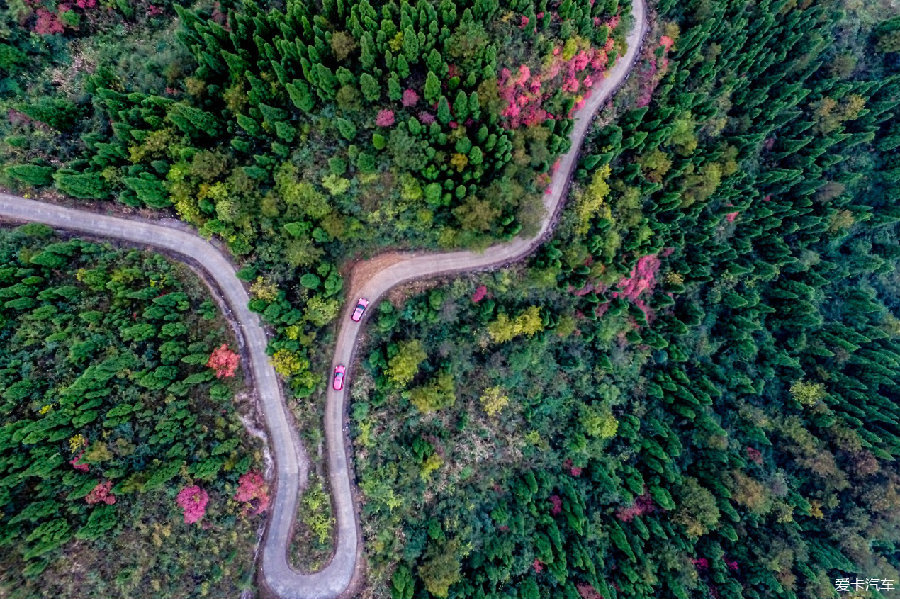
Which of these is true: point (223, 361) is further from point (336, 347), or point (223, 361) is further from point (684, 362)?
point (684, 362)

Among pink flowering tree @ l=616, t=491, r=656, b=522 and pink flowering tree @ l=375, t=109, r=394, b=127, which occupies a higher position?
pink flowering tree @ l=375, t=109, r=394, b=127

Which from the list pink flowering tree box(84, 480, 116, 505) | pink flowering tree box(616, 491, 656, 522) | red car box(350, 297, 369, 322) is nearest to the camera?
pink flowering tree box(84, 480, 116, 505)

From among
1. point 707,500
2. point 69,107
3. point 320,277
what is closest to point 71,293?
point 69,107

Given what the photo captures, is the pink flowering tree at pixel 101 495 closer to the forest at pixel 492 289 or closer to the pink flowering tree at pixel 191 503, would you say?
the forest at pixel 492 289

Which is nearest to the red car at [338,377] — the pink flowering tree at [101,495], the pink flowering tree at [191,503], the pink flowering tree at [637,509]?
the pink flowering tree at [191,503]

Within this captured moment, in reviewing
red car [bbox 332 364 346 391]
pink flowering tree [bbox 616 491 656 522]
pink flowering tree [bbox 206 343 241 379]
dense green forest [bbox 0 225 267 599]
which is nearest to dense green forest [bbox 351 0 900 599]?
pink flowering tree [bbox 616 491 656 522]

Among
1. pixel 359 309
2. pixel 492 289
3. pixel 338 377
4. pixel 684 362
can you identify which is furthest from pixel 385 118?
pixel 684 362

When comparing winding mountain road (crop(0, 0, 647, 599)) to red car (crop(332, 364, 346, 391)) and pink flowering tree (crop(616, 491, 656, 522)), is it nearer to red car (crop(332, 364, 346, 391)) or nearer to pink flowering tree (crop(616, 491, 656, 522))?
red car (crop(332, 364, 346, 391))
